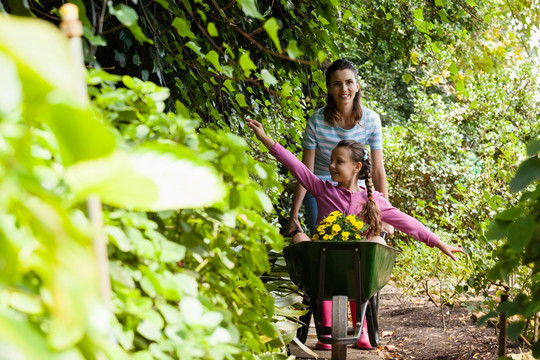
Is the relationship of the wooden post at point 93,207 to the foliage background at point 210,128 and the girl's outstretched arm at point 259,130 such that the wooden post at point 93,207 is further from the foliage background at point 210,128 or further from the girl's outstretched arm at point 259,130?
the girl's outstretched arm at point 259,130

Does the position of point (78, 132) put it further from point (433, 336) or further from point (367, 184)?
point (433, 336)

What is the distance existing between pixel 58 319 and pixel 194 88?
2275 millimetres

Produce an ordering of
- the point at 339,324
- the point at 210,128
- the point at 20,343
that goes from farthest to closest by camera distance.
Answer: the point at 339,324, the point at 210,128, the point at 20,343

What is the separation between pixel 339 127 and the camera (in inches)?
143

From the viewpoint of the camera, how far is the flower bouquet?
3.12 metres

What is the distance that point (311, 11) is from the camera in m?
3.36

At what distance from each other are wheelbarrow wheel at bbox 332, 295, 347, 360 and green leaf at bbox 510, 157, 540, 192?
63.8 inches

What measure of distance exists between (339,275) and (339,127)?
102cm

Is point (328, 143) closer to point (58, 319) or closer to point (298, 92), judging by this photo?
point (298, 92)

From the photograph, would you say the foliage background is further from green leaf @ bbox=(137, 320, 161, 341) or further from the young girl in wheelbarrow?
the young girl in wheelbarrow

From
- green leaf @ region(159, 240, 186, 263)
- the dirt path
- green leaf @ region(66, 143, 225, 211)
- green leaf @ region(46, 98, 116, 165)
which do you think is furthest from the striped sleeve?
green leaf @ region(46, 98, 116, 165)

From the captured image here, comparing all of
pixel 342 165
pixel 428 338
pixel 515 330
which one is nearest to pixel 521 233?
pixel 515 330

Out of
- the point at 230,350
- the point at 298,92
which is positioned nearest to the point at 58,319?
the point at 230,350

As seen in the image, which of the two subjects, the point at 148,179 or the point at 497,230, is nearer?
the point at 148,179
